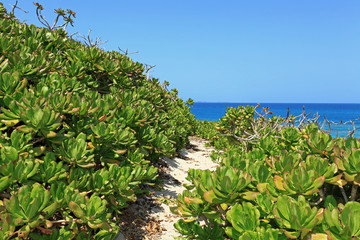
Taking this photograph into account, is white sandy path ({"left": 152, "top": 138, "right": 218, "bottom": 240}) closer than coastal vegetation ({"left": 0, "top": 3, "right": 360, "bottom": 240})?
No

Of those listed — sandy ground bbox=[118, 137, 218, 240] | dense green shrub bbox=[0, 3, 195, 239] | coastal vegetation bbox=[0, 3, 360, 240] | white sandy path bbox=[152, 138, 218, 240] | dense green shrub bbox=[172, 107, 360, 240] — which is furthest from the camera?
white sandy path bbox=[152, 138, 218, 240]

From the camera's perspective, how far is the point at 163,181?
240 inches

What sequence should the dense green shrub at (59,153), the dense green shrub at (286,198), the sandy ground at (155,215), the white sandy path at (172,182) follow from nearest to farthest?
the dense green shrub at (286,198), the dense green shrub at (59,153), the sandy ground at (155,215), the white sandy path at (172,182)

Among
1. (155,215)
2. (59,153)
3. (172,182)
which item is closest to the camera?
(59,153)

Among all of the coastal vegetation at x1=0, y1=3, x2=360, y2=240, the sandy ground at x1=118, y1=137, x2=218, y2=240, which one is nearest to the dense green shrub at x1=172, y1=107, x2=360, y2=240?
the coastal vegetation at x1=0, y1=3, x2=360, y2=240

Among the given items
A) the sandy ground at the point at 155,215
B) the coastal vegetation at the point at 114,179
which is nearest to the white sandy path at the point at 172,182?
the sandy ground at the point at 155,215

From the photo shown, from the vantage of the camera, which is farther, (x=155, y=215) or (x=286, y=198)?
(x=155, y=215)

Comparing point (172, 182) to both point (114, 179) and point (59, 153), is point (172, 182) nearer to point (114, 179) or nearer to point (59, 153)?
point (114, 179)

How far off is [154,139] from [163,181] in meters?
1.89

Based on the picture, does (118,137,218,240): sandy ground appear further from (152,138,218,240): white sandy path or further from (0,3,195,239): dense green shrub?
(0,3,195,239): dense green shrub

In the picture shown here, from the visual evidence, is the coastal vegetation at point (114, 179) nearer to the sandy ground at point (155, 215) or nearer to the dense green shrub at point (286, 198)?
the dense green shrub at point (286, 198)

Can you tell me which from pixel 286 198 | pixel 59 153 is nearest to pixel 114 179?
pixel 59 153

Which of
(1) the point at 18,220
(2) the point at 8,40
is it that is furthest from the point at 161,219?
(2) the point at 8,40

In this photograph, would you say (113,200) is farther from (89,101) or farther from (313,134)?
(313,134)
